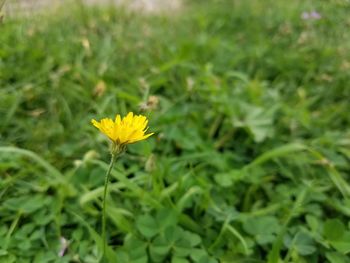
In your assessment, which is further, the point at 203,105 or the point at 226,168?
the point at 203,105

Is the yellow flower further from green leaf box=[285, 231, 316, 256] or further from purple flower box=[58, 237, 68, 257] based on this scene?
green leaf box=[285, 231, 316, 256]

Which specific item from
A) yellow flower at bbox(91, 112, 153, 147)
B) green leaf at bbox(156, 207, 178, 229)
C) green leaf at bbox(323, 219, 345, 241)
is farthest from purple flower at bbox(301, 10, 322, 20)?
yellow flower at bbox(91, 112, 153, 147)

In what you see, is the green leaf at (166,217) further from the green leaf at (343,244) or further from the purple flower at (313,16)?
the purple flower at (313,16)

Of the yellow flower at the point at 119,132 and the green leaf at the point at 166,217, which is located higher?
the yellow flower at the point at 119,132

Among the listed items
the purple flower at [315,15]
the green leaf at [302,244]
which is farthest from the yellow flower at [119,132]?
the purple flower at [315,15]

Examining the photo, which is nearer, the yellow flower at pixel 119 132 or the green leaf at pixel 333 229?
the yellow flower at pixel 119 132

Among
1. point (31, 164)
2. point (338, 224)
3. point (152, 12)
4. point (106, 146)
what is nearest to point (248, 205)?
point (338, 224)

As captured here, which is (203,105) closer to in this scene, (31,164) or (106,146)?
(106,146)

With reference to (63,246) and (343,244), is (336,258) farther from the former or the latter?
(63,246)
